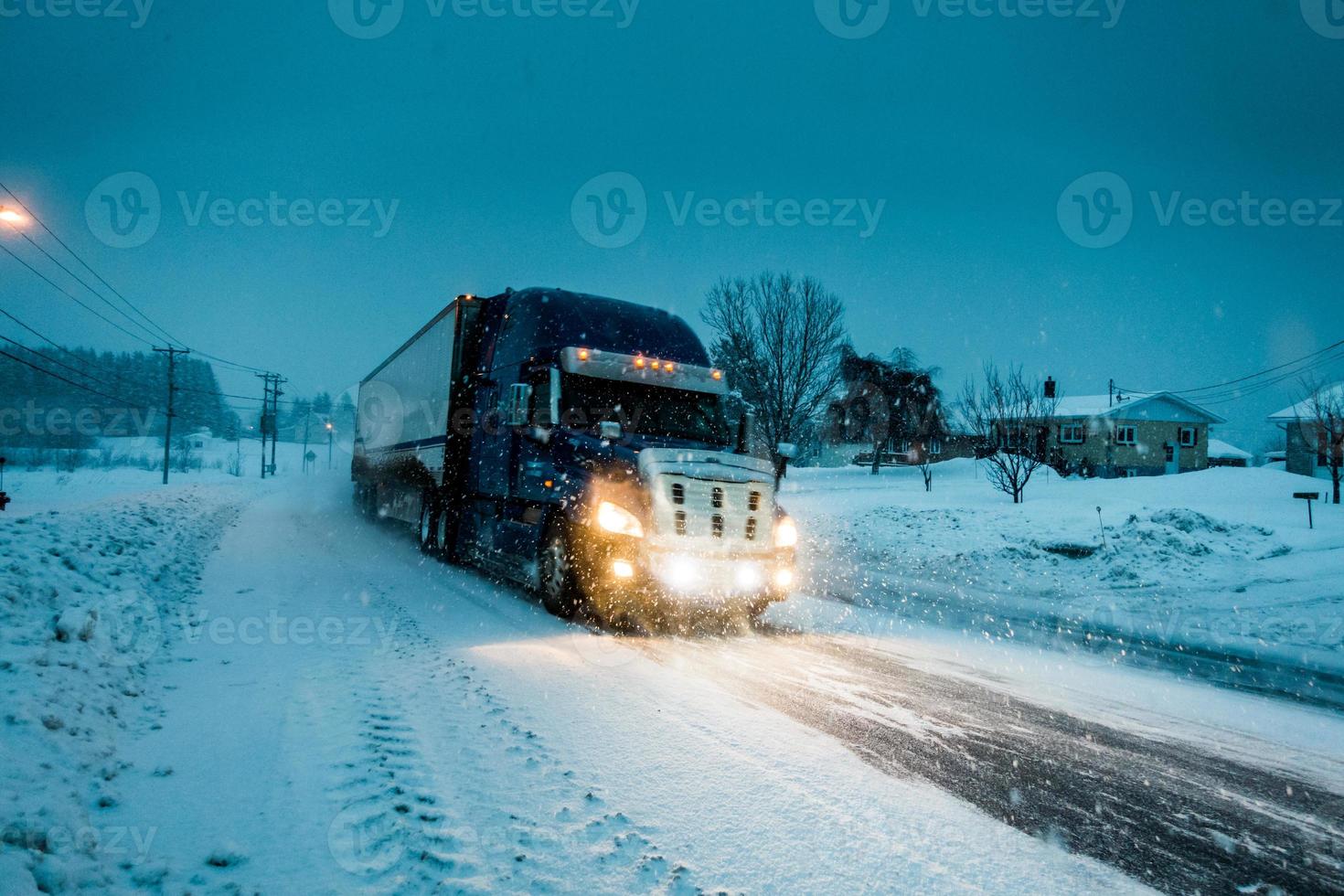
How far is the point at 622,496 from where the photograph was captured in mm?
7105

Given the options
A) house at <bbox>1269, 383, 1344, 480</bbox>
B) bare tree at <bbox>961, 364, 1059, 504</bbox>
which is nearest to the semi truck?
bare tree at <bbox>961, 364, 1059, 504</bbox>

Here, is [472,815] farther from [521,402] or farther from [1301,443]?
[1301,443]

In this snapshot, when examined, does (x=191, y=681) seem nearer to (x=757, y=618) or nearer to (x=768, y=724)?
(x=768, y=724)

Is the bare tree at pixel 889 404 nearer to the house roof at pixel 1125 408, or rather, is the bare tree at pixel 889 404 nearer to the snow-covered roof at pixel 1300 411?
the house roof at pixel 1125 408

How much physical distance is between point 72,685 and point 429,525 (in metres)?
8.40

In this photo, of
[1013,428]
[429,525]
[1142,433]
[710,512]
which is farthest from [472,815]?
[1142,433]

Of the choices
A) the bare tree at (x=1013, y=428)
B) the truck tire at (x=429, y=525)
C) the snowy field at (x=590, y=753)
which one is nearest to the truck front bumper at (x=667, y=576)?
the snowy field at (x=590, y=753)

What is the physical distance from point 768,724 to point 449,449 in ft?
27.6

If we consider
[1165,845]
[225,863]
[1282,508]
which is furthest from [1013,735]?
[1282,508]

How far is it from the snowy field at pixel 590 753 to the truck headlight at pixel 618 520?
1133 mm

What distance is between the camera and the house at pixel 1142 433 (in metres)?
49.5

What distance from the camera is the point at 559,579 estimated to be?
7.79m

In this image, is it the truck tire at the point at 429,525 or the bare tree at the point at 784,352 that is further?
the bare tree at the point at 784,352

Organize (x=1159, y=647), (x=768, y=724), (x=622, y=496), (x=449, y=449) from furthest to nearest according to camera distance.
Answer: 1. (x=449, y=449)
2. (x=1159, y=647)
3. (x=622, y=496)
4. (x=768, y=724)
